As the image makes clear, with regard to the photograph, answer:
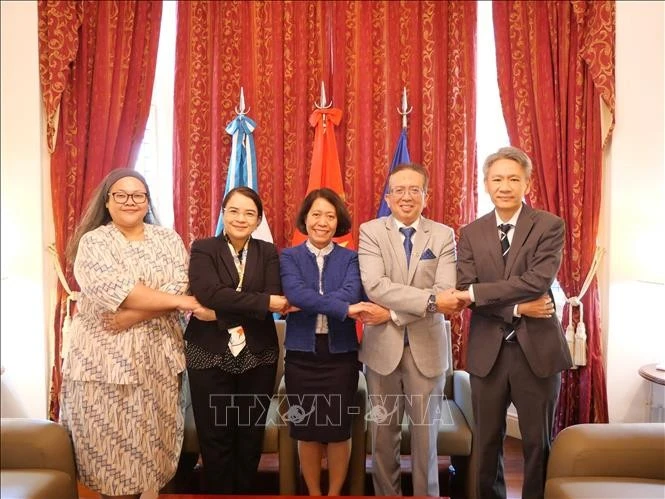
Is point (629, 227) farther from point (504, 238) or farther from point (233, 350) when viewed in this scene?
point (233, 350)

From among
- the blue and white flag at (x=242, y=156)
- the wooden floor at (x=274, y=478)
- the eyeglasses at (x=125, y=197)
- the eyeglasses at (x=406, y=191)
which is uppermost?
the blue and white flag at (x=242, y=156)

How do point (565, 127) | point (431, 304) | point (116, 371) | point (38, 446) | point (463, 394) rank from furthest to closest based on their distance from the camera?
point (565, 127) < point (463, 394) < point (431, 304) < point (116, 371) < point (38, 446)

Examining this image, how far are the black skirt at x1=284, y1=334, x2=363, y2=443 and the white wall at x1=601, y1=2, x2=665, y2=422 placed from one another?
1.53m

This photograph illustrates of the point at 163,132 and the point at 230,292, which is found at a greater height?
the point at 163,132

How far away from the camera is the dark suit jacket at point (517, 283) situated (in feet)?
7.21

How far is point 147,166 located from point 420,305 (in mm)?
2145

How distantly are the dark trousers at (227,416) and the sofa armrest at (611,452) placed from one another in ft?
3.77

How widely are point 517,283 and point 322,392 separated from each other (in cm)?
89

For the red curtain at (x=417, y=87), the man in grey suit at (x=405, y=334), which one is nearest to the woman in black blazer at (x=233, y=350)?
the man in grey suit at (x=405, y=334)

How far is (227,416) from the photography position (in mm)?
2352

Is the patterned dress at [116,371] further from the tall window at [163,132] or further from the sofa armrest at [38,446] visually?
the tall window at [163,132]

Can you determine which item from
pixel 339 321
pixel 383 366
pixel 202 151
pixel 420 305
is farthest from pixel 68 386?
pixel 202 151

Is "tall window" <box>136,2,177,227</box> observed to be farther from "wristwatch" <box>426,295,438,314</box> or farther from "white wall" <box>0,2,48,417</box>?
"wristwatch" <box>426,295,438,314</box>

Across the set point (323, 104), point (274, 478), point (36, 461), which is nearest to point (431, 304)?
point (274, 478)
